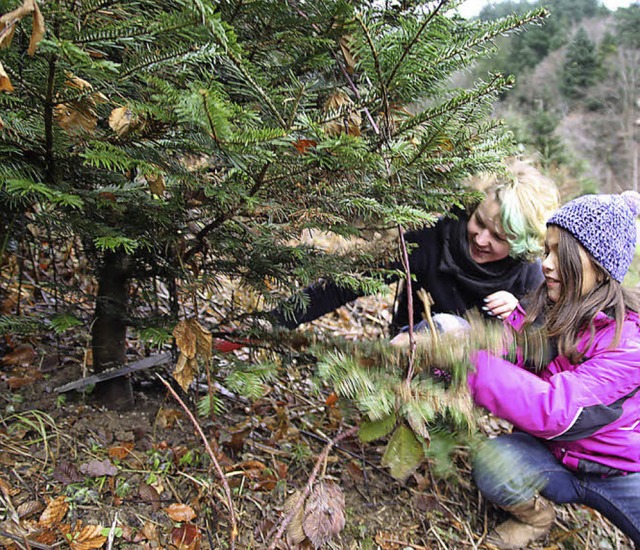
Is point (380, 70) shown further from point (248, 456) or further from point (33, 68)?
point (248, 456)

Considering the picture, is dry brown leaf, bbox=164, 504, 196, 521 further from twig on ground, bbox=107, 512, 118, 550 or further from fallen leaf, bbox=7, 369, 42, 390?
fallen leaf, bbox=7, 369, 42, 390

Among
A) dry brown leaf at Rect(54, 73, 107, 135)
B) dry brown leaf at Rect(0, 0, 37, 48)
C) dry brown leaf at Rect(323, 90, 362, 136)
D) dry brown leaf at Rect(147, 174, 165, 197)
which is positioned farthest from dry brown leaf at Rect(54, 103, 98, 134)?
dry brown leaf at Rect(323, 90, 362, 136)

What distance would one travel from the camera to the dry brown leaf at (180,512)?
1515mm

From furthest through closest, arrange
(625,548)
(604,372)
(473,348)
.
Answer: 1. (625,548)
2. (604,372)
3. (473,348)

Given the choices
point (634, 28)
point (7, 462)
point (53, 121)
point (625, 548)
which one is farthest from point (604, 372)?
point (634, 28)

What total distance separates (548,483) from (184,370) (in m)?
1.50

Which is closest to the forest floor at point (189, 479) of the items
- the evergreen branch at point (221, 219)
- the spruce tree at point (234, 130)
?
the spruce tree at point (234, 130)

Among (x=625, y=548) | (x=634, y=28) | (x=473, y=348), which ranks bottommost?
(x=625, y=548)

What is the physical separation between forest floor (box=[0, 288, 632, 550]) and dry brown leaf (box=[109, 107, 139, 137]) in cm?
75

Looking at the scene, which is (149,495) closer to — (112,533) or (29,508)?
(112,533)

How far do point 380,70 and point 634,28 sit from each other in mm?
46602

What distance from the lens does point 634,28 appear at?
3603 centimetres

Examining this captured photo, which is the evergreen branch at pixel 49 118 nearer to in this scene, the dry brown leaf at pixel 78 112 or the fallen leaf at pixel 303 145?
the dry brown leaf at pixel 78 112

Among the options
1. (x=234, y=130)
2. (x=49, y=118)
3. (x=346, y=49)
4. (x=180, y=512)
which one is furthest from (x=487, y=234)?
(x=49, y=118)
